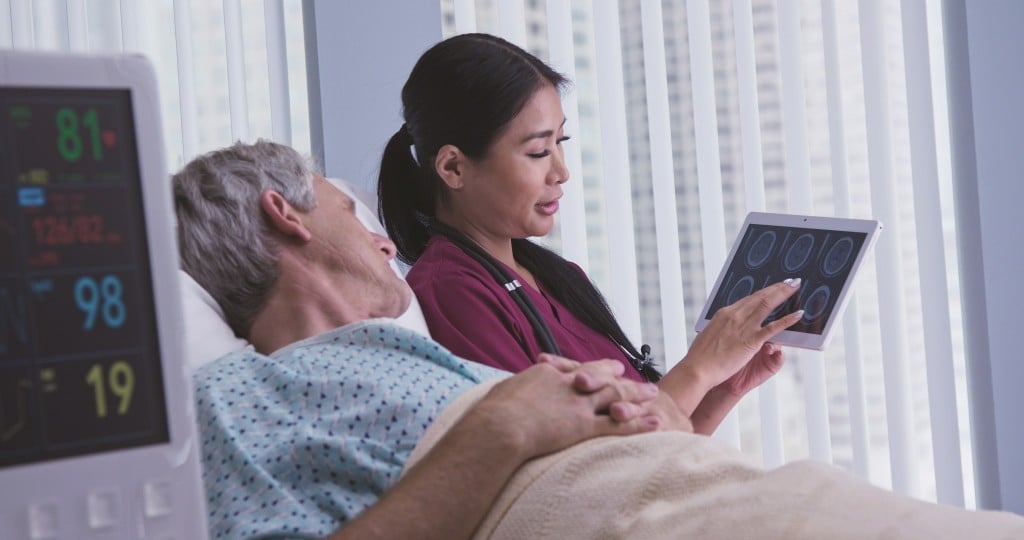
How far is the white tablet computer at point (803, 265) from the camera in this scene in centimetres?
188

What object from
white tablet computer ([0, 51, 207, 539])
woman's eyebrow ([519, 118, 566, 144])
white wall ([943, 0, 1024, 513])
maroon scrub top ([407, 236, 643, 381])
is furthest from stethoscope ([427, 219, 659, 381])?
white tablet computer ([0, 51, 207, 539])

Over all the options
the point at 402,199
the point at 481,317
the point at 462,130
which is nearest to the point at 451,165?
the point at 462,130

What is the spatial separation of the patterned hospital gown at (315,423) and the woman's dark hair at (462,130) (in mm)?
623

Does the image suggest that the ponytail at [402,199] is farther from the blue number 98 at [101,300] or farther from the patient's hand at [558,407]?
the blue number 98 at [101,300]

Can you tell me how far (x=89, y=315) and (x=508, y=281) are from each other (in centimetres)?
127

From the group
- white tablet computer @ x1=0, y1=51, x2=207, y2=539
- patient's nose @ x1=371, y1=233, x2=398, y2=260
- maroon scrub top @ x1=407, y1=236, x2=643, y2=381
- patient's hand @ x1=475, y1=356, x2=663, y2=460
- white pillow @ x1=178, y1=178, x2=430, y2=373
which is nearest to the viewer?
white tablet computer @ x1=0, y1=51, x2=207, y2=539

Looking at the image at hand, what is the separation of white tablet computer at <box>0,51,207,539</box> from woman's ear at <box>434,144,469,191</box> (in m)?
1.24

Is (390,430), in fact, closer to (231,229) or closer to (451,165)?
(231,229)

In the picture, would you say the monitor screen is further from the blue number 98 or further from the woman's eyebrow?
the woman's eyebrow

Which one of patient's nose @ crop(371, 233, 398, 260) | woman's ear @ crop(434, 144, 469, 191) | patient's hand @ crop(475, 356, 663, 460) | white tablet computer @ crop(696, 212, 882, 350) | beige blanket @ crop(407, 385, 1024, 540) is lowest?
beige blanket @ crop(407, 385, 1024, 540)

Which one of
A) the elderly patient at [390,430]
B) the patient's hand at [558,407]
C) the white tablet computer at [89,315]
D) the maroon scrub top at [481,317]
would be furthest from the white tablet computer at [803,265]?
the white tablet computer at [89,315]

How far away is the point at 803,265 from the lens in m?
1.95

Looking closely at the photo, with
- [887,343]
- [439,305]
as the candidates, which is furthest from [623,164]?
[439,305]

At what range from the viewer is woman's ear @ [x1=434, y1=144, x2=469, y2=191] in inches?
79.4
